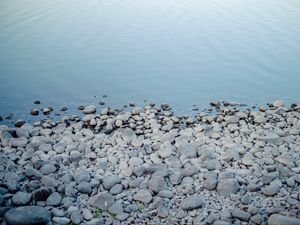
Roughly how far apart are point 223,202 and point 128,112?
3776 mm

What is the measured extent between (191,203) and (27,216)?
7.77 feet

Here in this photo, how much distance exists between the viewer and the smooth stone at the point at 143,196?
16.5 ft

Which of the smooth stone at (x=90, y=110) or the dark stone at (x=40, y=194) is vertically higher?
the smooth stone at (x=90, y=110)

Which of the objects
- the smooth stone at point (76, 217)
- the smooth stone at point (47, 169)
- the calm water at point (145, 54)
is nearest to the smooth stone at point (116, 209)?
the smooth stone at point (76, 217)

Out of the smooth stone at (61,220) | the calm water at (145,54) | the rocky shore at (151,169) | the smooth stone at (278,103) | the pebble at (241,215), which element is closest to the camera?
the smooth stone at (61,220)

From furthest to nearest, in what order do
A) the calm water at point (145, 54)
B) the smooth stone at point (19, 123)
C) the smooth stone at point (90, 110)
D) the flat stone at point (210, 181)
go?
1. the calm water at point (145, 54)
2. the smooth stone at point (90, 110)
3. the smooth stone at point (19, 123)
4. the flat stone at point (210, 181)

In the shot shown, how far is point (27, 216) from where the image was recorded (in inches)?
173

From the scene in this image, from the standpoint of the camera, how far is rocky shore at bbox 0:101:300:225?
4.79m

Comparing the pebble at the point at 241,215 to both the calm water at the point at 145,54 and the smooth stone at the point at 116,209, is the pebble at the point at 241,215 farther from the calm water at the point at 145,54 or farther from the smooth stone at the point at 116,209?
the calm water at the point at 145,54

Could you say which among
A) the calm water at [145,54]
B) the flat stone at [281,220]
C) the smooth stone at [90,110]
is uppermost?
the calm water at [145,54]

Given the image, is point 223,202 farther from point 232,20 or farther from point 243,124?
point 232,20

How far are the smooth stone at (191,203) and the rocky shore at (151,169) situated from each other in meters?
0.02

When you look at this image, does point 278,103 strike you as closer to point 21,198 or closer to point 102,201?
point 102,201

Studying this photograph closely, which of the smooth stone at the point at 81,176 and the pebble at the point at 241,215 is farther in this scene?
the smooth stone at the point at 81,176
